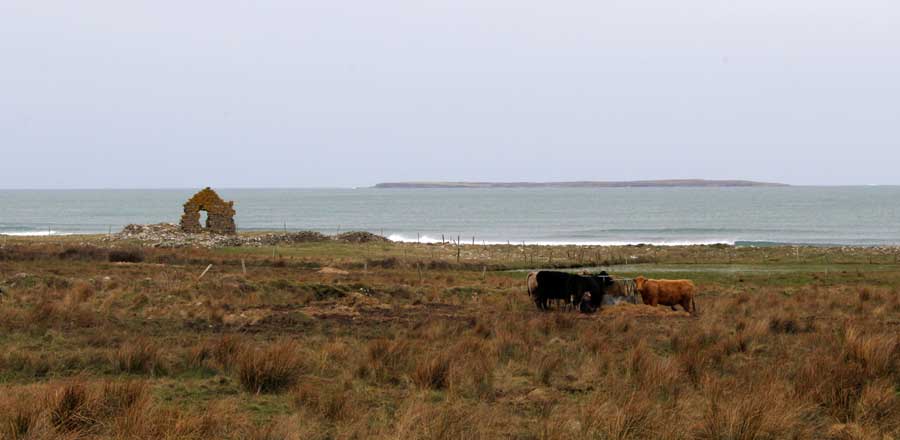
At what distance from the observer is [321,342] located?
13328mm

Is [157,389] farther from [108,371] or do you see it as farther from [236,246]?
[236,246]

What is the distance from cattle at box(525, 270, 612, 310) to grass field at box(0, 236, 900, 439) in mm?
526

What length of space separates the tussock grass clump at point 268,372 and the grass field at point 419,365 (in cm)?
2

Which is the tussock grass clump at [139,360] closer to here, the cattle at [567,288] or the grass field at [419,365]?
the grass field at [419,365]

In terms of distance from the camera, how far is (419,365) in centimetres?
1030

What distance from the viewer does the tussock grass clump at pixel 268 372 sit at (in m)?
9.59

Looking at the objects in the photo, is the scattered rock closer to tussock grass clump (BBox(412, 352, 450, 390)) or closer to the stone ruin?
the stone ruin

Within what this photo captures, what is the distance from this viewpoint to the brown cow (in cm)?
2000

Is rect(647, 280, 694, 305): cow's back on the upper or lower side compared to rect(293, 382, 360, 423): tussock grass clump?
lower

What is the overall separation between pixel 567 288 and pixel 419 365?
10.6m

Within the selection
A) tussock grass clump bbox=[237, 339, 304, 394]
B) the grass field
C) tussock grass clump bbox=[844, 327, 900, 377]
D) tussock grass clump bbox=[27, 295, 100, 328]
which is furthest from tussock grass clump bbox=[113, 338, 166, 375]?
tussock grass clump bbox=[844, 327, 900, 377]

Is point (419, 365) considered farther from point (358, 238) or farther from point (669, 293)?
point (358, 238)

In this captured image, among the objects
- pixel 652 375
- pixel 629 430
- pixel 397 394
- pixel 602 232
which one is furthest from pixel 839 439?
pixel 602 232

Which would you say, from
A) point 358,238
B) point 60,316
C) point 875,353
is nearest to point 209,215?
point 358,238
